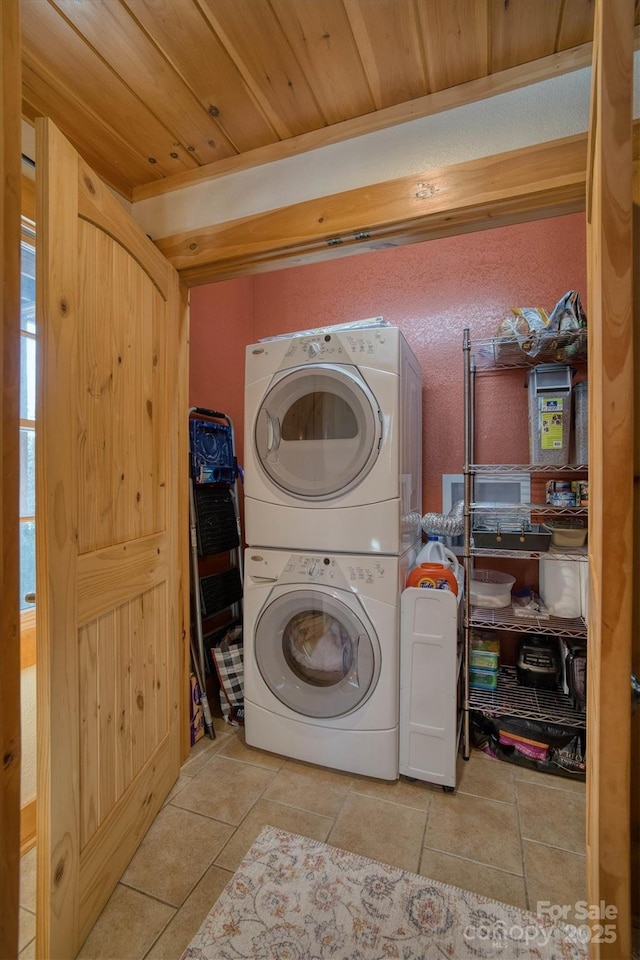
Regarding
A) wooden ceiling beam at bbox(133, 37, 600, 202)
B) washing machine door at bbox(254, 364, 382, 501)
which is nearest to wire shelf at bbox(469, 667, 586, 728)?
washing machine door at bbox(254, 364, 382, 501)

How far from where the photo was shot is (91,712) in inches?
46.6

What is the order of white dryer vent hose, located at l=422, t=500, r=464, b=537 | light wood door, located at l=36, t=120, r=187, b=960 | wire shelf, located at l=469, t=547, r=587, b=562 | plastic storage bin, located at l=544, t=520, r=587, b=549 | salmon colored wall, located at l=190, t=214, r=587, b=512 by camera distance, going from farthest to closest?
salmon colored wall, located at l=190, t=214, r=587, b=512 < white dryer vent hose, located at l=422, t=500, r=464, b=537 < plastic storage bin, located at l=544, t=520, r=587, b=549 < wire shelf, located at l=469, t=547, r=587, b=562 < light wood door, located at l=36, t=120, r=187, b=960

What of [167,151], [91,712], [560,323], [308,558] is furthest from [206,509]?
[560,323]

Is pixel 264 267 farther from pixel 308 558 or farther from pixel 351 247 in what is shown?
pixel 308 558

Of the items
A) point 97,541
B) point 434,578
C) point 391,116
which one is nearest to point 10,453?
point 97,541

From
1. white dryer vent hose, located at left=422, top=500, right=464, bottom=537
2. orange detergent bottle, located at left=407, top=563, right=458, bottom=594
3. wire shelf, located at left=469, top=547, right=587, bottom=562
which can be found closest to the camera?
orange detergent bottle, located at left=407, top=563, right=458, bottom=594

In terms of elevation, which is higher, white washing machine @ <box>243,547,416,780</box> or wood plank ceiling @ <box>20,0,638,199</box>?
wood plank ceiling @ <box>20,0,638,199</box>

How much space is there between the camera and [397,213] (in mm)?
1399

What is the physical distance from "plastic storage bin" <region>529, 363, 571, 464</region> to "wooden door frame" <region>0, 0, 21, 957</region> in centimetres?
192

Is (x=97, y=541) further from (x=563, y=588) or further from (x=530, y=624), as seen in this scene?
(x=563, y=588)

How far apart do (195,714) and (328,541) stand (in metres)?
1.07

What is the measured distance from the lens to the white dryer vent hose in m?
2.08

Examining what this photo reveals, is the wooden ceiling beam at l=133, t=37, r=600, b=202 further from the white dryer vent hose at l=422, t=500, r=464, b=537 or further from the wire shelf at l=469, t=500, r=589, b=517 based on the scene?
the white dryer vent hose at l=422, t=500, r=464, b=537

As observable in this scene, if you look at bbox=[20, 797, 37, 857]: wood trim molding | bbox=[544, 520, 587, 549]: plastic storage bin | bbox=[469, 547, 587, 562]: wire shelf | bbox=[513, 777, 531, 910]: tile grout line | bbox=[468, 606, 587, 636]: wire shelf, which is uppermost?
bbox=[544, 520, 587, 549]: plastic storage bin
